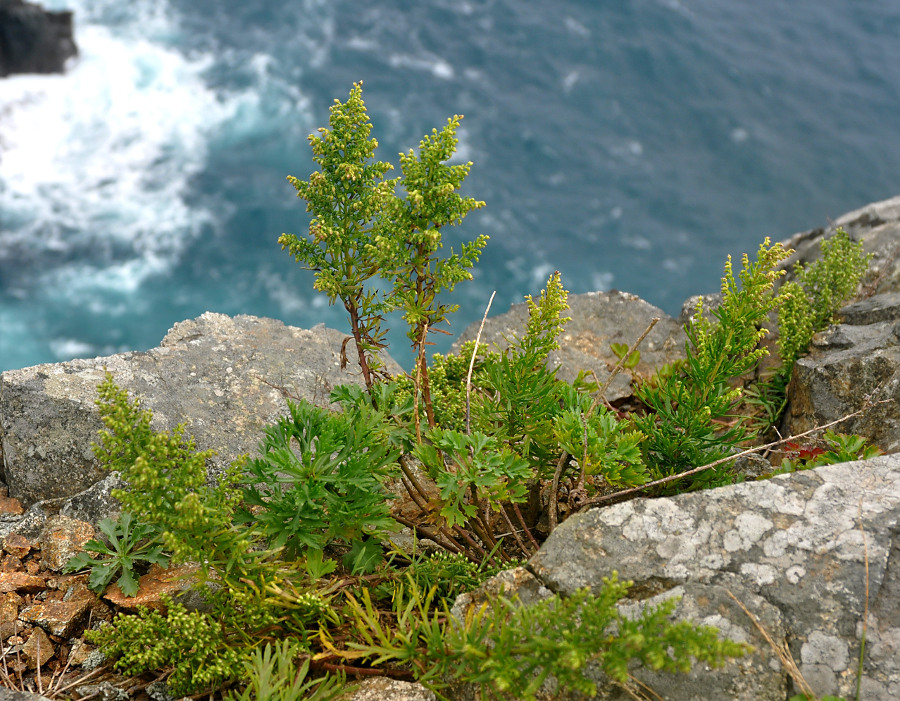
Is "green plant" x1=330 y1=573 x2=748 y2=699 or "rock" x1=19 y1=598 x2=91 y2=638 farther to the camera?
"rock" x1=19 y1=598 x2=91 y2=638

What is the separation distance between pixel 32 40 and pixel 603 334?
49.6ft

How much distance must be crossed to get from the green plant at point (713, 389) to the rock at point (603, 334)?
1.52m

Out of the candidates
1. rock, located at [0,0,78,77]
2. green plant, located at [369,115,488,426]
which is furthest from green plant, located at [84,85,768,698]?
rock, located at [0,0,78,77]

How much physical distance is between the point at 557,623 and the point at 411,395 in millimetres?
1517

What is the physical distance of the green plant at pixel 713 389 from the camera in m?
3.51

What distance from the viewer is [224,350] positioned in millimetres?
5133

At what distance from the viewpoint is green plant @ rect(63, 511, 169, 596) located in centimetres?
363

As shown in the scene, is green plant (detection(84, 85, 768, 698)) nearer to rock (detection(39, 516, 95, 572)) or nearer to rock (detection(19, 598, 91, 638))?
rock (detection(19, 598, 91, 638))

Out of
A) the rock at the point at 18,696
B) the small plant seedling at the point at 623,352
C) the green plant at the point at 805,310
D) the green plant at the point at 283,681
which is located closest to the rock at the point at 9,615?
the rock at the point at 18,696

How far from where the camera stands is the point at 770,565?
9.78ft

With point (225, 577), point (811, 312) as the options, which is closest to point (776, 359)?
point (811, 312)

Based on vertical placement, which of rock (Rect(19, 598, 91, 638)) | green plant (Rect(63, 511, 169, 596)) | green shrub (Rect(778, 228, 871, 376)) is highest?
green shrub (Rect(778, 228, 871, 376))

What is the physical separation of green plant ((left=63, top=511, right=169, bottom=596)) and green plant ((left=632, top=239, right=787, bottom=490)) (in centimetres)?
250

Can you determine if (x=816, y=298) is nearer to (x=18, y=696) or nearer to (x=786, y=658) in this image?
(x=786, y=658)
